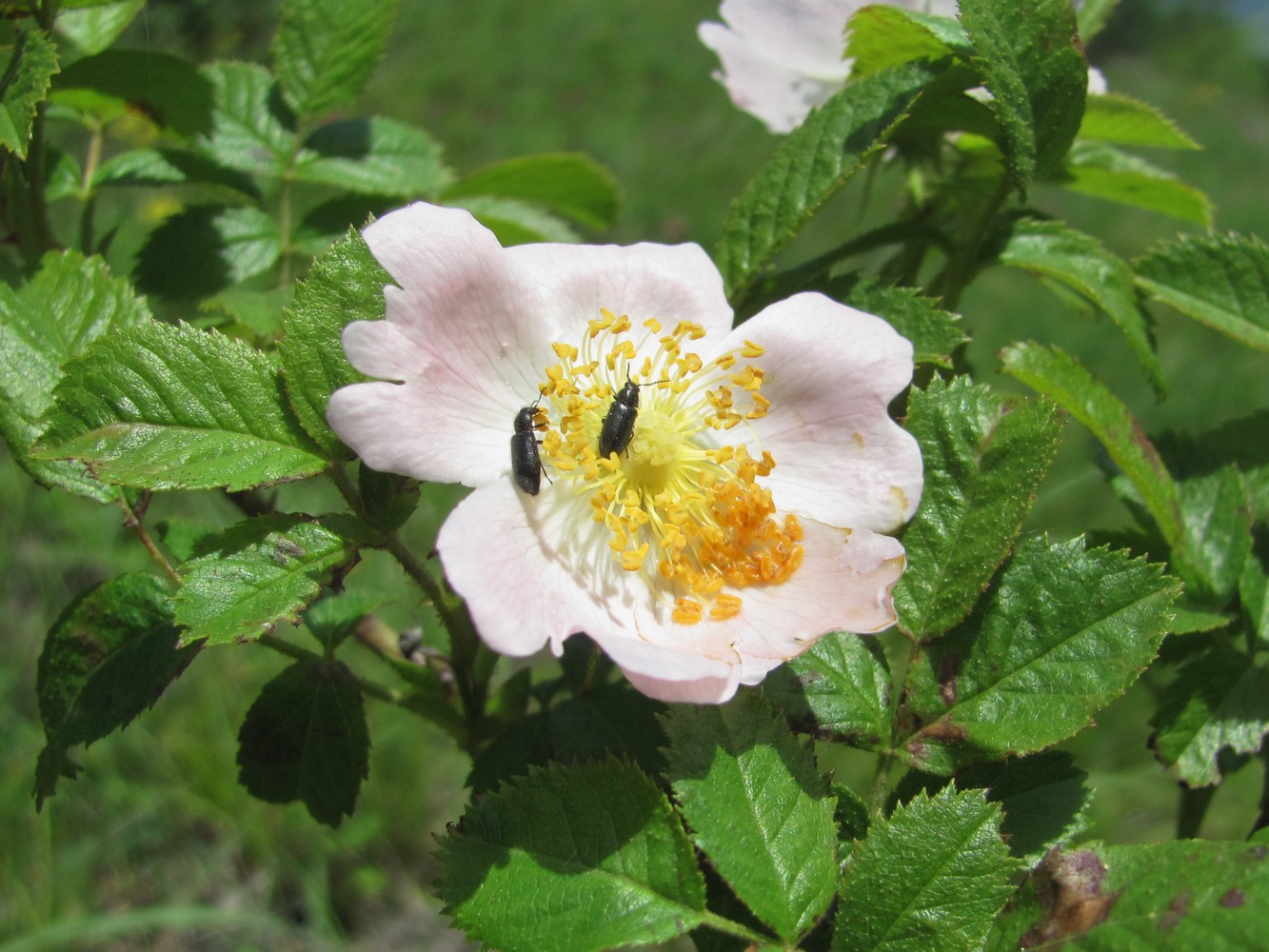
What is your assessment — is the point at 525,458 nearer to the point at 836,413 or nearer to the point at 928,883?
the point at 836,413

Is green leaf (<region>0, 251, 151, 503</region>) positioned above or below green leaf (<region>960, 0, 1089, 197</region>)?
below

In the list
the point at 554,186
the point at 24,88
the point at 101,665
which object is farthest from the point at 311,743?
the point at 554,186

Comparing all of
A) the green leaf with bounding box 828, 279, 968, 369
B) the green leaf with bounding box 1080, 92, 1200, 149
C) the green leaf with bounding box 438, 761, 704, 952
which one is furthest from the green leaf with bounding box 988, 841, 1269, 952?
the green leaf with bounding box 1080, 92, 1200, 149

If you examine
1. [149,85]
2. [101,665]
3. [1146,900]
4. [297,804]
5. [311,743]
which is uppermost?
[149,85]

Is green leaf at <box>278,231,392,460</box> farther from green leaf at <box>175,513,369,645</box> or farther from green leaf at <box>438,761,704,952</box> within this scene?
green leaf at <box>438,761,704,952</box>

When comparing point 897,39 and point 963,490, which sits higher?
point 897,39

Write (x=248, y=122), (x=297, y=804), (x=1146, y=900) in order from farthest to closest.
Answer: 1. (x=297, y=804)
2. (x=248, y=122)
3. (x=1146, y=900)
